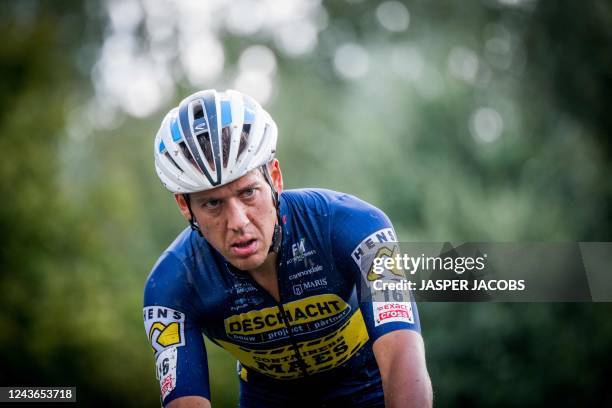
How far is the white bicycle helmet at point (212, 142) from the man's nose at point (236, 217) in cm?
13

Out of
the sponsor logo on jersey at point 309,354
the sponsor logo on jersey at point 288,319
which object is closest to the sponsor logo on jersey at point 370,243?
the sponsor logo on jersey at point 288,319

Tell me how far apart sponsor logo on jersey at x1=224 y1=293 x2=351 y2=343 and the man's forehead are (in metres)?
0.81

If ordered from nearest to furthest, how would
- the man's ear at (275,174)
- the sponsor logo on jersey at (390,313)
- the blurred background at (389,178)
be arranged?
the sponsor logo on jersey at (390,313), the man's ear at (275,174), the blurred background at (389,178)

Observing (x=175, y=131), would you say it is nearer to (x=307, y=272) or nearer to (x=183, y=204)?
(x=183, y=204)

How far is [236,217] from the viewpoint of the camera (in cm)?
376

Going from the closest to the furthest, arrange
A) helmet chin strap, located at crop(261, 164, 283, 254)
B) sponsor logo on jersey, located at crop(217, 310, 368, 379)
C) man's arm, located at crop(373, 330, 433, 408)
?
man's arm, located at crop(373, 330, 433, 408) → helmet chin strap, located at crop(261, 164, 283, 254) → sponsor logo on jersey, located at crop(217, 310, 368, 379)

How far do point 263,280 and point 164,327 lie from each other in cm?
64

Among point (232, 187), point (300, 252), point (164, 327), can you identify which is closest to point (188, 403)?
point (164, 327)

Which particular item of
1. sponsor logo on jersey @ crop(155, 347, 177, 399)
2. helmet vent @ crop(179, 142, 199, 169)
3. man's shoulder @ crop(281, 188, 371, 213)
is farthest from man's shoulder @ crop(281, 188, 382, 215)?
sponsor logo on jersey @ crop(155, 347, 177, 399)

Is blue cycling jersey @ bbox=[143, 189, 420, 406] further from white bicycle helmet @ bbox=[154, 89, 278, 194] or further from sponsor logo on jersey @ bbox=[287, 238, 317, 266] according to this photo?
white bicycle helmet @ bbox=[154, 89, 278, 194]

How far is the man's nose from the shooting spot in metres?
3.75

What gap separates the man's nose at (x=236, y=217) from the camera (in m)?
3.75

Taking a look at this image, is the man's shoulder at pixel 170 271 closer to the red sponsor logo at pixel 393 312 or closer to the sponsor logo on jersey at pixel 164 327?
the sponsor logo on jersey at pixel 164 327

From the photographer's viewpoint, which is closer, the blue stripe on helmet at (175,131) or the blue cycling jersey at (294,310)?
the blue cycling jersey at (294,310)
